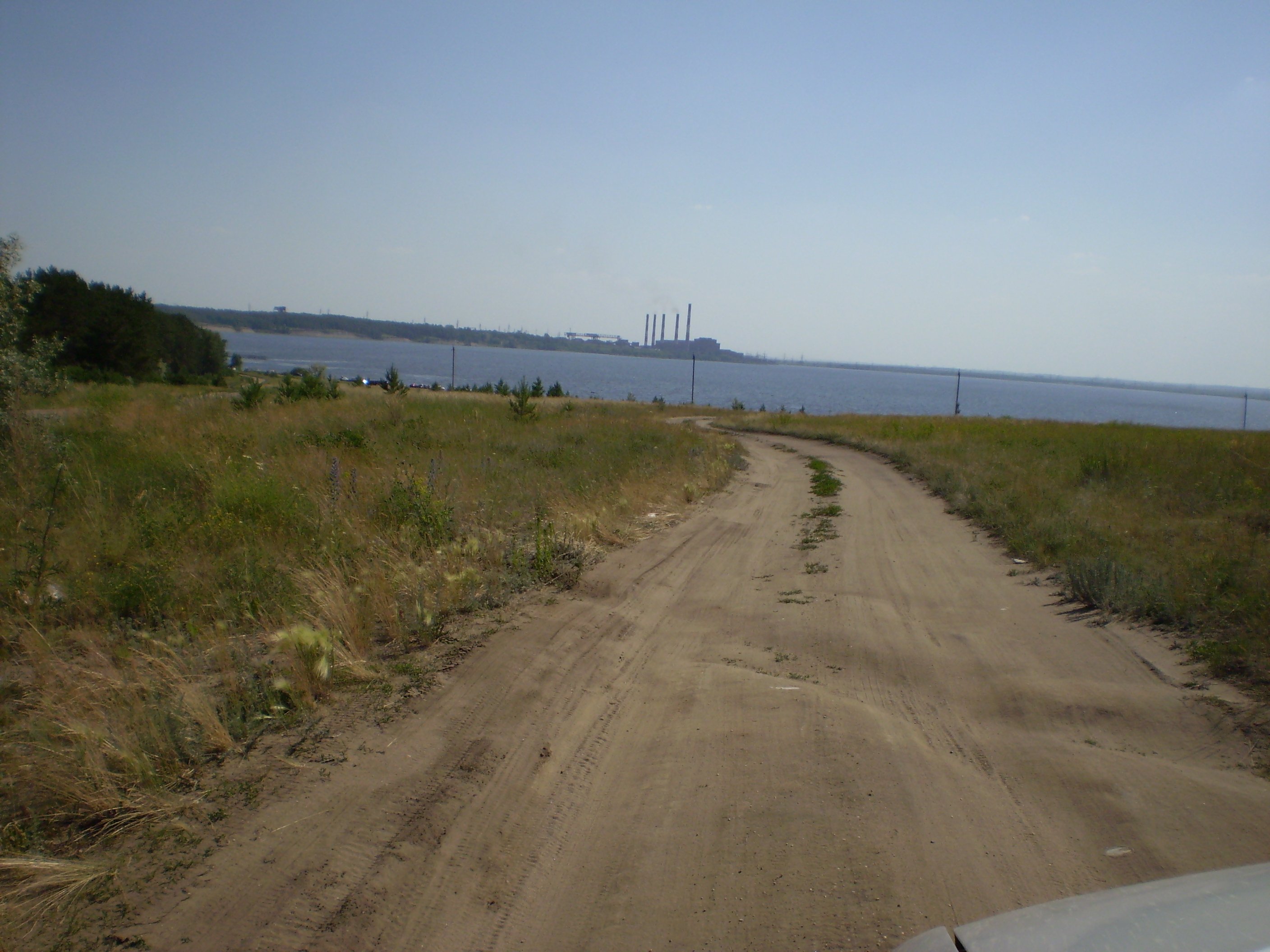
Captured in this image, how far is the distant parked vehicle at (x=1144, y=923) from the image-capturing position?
1.63 m

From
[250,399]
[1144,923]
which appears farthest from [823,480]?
[1144,923]

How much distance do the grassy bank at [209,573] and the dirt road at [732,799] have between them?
697 millimetres

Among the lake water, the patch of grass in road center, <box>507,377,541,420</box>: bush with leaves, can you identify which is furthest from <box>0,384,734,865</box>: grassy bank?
the lake water

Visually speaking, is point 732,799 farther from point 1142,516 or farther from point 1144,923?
point 1142,516

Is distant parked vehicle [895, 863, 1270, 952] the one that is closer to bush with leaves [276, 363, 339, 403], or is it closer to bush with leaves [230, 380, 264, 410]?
bush with leaves [230, 380, 264, 410]

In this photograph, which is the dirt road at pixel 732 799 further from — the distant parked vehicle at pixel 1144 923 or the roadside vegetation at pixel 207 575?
the distant parked vehicle at pixel 1144 923

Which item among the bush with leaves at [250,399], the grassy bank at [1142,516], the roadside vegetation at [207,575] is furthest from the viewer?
the bush with leaves at [250,399]

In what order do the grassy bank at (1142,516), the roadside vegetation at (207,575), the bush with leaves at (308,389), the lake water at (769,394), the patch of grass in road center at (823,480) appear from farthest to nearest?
the lake water at (769,394) → the bush with leaves at (308,389) → the patch of grass in road center at (823,480) → the grassy bank at (1142,516) → the roadside vegetation at (207,575)

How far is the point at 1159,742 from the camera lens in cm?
466

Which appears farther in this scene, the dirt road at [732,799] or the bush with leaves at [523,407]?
the bush with leaves at [523,407]

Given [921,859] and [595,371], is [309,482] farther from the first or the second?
[595,371]

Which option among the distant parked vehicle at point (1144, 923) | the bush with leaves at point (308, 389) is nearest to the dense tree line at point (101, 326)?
the bush with leaves at point (308, 389)

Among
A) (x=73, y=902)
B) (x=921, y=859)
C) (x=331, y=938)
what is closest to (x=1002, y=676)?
(x=921, y=859)

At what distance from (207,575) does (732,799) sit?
4.95 m
